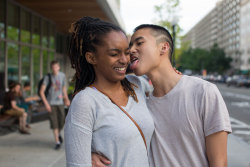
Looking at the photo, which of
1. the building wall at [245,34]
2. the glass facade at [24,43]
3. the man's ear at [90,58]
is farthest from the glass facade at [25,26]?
the building wall at [245,34]

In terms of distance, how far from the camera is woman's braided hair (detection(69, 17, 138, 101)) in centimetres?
157

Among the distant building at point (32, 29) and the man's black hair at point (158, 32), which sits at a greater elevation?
the distant building at point (32, 29)

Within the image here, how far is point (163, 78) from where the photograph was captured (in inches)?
72.4

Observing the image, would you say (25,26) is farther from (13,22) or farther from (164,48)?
(164,48)

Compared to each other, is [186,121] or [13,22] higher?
[13,22]

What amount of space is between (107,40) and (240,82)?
3905 centimetres

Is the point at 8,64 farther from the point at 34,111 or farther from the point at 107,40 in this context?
the point at 107,40

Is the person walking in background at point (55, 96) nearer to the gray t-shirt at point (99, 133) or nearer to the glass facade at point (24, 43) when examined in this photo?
the glass facade at point (24, 43)

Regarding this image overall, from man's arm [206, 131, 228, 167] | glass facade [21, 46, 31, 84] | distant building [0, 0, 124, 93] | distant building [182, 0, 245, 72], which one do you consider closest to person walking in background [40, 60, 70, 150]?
distant building [0, 0, 124, 93]

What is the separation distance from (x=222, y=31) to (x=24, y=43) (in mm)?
114644

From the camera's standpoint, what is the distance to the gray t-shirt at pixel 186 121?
1.58 meters

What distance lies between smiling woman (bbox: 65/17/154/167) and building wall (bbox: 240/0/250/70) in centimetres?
7783

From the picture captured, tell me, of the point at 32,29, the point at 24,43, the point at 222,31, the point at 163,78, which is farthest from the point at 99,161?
the point at 222,31

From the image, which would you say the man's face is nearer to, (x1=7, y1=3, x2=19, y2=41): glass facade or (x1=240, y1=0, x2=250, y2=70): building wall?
(x1=7, y1=3, x2=19, y2=41): glass facade
